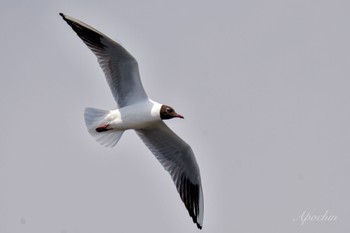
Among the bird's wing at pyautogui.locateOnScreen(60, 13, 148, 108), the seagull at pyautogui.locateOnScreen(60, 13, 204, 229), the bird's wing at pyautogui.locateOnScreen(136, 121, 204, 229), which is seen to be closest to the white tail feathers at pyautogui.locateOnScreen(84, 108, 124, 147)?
the seagull at pyautogui.locateOnScreen(60, 13, 204, 229)

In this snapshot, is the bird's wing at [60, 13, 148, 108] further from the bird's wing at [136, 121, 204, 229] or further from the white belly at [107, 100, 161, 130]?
the bird's wing at [136, 121, 204, 229]

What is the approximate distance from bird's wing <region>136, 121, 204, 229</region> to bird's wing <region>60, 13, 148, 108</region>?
0.67 meters

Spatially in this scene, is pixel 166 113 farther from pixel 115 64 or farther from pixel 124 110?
pixel 115 64

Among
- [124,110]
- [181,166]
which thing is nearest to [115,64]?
[124,110]

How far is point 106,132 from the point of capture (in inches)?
425

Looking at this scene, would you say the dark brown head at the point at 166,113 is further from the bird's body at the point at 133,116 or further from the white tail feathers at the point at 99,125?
the white tail feathers at the point at 99,125

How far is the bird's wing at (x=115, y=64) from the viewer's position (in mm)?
10383

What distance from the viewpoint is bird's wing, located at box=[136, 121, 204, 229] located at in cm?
1127

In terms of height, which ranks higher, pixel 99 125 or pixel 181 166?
pixel 99 125

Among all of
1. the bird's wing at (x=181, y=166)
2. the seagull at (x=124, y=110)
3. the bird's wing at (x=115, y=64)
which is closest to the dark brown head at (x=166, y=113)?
the seagull at (x=124, y=110)

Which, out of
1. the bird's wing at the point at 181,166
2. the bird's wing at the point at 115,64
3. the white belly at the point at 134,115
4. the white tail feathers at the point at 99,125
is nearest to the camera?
the bird's wing at the point at 115,64

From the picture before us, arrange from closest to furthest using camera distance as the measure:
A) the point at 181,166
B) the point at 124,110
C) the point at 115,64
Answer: the point at 115,64 → the point at 124,110 → the point at 181,166

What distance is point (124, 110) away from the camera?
10.7 metres

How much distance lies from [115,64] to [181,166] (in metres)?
1.76
